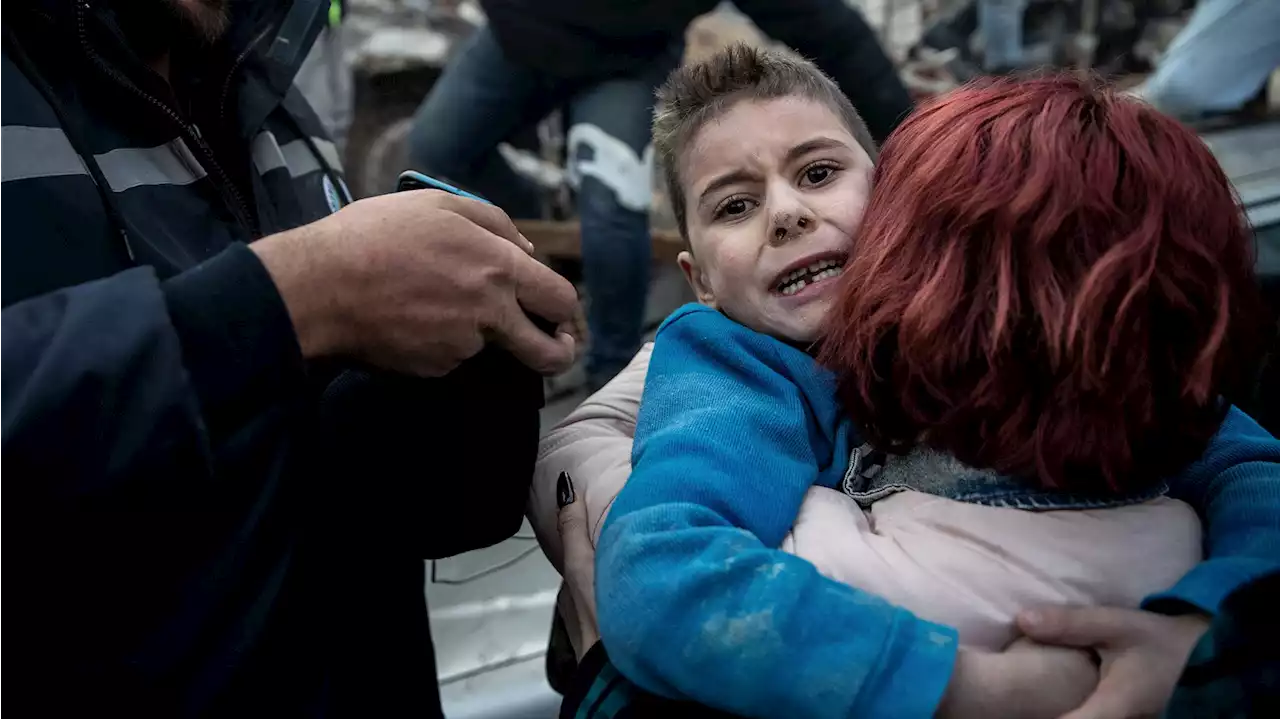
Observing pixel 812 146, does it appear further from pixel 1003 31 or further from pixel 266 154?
pixel 1003 31

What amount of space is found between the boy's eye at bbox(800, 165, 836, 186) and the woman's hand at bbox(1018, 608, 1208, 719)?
40 cm

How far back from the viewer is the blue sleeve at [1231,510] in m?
0.59

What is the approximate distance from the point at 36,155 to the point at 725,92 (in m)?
0.56

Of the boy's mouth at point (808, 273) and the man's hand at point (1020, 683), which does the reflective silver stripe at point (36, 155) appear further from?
the man's hand at point (1020, 683)

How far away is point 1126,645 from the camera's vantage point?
0.58m

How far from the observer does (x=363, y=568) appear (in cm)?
89

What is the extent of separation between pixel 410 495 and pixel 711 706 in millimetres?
350

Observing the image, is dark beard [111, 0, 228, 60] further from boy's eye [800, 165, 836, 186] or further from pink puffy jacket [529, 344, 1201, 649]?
pink puffy jacket [529, 344, 1201, 649]

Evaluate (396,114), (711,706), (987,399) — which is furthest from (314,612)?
(396,114)

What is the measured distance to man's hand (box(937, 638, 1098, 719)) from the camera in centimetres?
57

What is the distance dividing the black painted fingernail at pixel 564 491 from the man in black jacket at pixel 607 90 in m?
1.01

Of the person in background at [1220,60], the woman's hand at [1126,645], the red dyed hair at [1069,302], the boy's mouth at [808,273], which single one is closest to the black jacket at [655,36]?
the person in background at [1220,60]

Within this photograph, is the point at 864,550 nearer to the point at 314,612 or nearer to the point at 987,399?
the point at 987,399

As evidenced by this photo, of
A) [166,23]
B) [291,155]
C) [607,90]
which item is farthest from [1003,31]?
[166,23]
